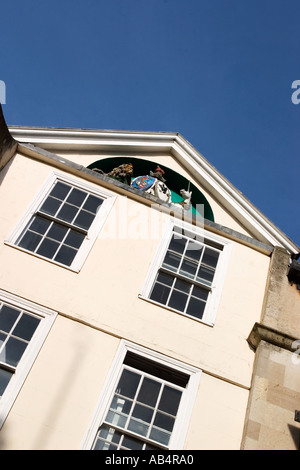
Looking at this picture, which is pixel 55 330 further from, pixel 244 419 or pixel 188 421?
pixel 244 419

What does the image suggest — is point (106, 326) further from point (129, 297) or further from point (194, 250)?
point (194, 250)

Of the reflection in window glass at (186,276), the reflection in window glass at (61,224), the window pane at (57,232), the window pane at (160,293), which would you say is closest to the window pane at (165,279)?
the reflection in window glass at (186,276)

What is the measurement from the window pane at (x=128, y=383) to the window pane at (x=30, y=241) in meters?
3.34

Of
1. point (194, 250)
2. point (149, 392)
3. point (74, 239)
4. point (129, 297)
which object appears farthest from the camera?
point (194, 250)

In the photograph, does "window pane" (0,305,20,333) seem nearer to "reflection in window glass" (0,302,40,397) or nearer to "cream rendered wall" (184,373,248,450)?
"reflection in window glass" (0,302,40,397)

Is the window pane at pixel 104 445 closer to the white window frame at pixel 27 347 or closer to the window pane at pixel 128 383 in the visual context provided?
the window pane at pixel 128 383

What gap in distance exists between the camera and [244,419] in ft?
25.8

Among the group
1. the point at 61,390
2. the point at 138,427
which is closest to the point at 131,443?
the point at 138,427

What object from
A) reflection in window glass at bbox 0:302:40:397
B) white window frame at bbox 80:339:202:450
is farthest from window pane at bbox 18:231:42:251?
white window frame at bbox 80:339:202:450

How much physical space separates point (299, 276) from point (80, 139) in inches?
271

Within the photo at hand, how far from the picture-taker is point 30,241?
368 inches

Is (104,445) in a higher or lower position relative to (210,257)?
lower

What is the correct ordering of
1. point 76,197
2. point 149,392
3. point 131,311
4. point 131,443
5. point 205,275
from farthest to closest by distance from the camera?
point 76,197
point 205,275
point 131,311
point 149,392
point 131,443

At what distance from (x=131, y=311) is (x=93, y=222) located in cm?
247
